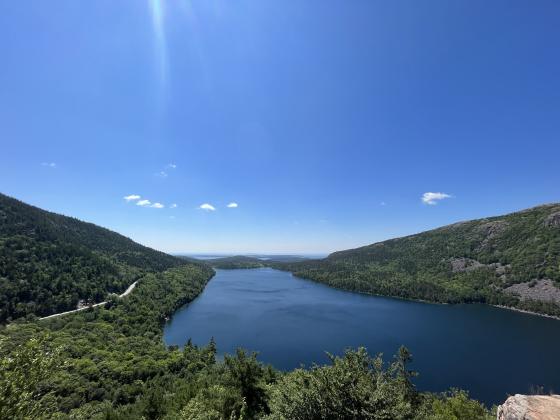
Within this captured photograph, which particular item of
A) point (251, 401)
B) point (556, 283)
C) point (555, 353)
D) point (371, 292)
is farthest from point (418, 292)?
point (251, 401)

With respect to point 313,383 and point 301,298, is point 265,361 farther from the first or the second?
point 301,298

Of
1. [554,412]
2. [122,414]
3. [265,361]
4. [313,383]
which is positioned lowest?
[265,361]

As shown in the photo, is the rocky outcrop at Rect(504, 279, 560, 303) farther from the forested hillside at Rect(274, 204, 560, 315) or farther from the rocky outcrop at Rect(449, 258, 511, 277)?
the rocky outcrop at Rect(449, 258, 511, 277)

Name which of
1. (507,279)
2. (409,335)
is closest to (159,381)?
(409,335)

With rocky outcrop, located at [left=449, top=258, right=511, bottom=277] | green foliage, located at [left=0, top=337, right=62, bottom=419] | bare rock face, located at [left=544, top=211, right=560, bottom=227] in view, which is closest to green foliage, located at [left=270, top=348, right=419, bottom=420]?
green foliage, located at [left=0, top=337, right=62, bottom=419]

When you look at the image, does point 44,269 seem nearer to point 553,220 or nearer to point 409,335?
point 409,335

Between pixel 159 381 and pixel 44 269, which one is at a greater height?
pixel 44 269

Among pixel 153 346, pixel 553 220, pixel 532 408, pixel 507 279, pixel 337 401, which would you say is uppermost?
pixel 553 220

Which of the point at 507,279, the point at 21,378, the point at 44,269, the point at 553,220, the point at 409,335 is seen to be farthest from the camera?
the point at 553,220
